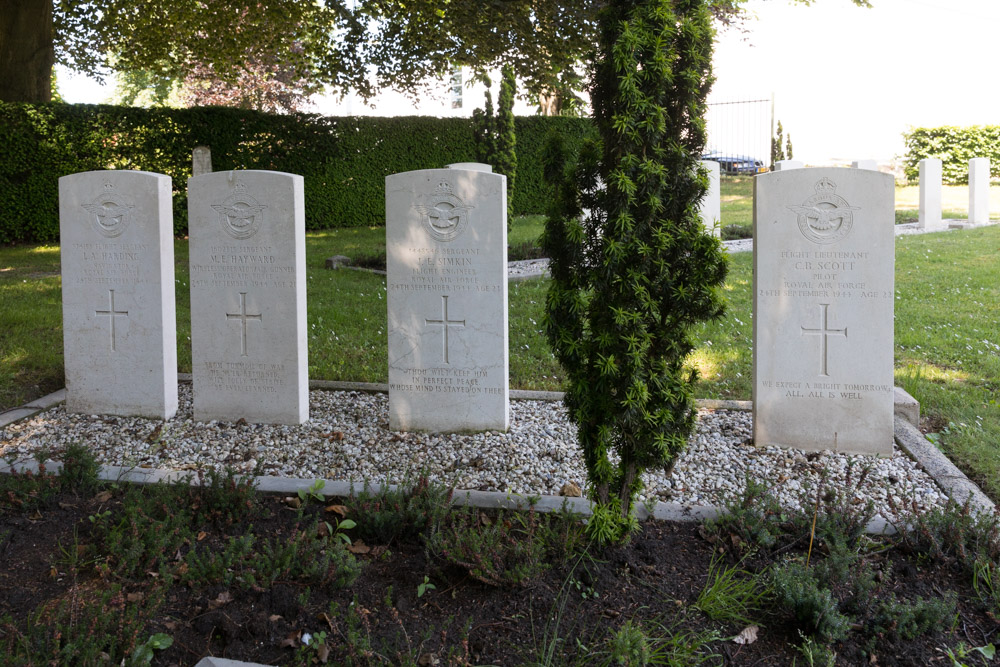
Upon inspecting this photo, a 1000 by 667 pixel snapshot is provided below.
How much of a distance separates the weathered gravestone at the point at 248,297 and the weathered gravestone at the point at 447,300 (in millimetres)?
700

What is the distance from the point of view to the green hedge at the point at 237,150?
552 inches

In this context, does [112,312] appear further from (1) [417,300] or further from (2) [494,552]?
(2) [494,552]

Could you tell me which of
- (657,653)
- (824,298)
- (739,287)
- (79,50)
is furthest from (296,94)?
(657,653)

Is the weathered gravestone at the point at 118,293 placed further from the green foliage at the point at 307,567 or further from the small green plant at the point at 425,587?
the small green plant at the point at 425,587

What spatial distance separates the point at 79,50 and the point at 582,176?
47.0 ft

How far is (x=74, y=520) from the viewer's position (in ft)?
12.9

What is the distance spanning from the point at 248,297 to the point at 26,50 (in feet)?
32.3

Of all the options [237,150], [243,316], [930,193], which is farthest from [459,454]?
[930,193]

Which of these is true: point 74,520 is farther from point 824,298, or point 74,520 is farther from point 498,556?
point 824,298

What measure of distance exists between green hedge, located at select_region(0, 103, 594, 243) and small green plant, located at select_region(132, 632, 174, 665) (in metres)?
13.3

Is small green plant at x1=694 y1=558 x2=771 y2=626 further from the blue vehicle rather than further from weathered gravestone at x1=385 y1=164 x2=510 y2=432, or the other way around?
the blue vehicle

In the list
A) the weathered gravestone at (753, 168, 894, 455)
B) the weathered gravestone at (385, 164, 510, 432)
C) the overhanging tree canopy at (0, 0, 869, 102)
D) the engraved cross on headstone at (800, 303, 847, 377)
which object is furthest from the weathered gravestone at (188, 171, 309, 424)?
the overhanging tree canopy at (0, 0, 869, 102)

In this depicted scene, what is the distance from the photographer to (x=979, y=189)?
1602 cm

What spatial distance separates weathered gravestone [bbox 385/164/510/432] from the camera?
18.4 ft
